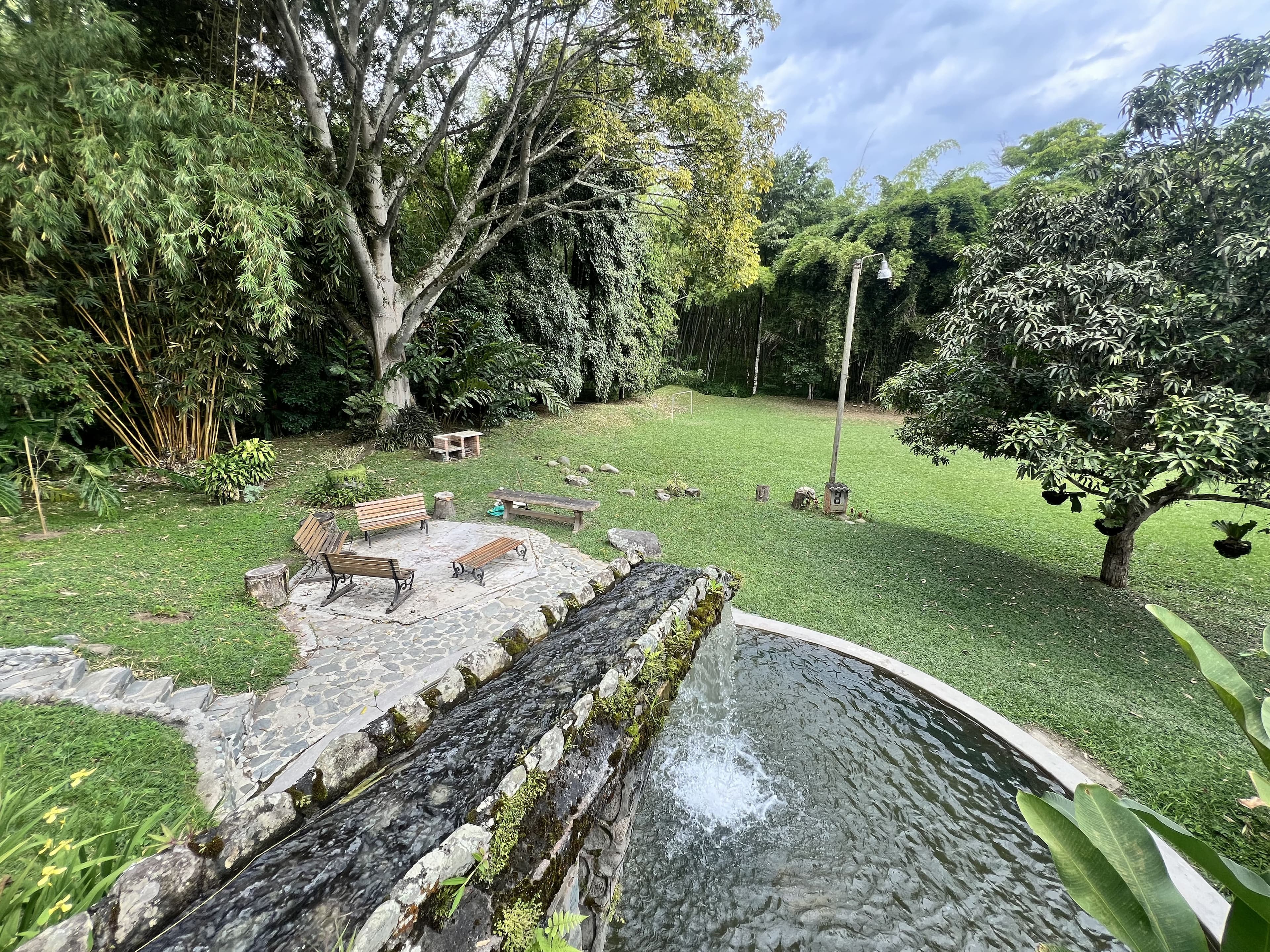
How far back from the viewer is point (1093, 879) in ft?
3.76

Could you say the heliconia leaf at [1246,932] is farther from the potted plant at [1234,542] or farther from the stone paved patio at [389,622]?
the potted plant at [1234,542]

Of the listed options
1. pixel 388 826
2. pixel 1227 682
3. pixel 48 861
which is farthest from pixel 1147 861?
pixel 48 861

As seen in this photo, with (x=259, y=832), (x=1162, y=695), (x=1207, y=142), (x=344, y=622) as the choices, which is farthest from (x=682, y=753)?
(x=1207, y=142)

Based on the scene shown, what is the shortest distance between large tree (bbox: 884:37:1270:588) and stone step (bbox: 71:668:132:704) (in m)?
7.45

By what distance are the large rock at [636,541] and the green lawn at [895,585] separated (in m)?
0.24

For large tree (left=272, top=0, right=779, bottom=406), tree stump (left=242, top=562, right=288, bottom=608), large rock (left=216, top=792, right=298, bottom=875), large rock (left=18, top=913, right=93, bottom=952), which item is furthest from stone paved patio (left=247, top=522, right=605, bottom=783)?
large tree (left=272, top=0, right=779, bottom=406)

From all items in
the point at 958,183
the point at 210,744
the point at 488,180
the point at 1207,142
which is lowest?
the point at 210,744

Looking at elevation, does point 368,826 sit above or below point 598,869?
above

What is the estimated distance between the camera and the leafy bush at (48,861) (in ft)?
4.64

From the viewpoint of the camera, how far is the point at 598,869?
6.77ft

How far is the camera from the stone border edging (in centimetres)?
232

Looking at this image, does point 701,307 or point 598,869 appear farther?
point 701,307

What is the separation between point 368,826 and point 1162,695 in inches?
237

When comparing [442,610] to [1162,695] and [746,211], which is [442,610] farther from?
[746,211]
